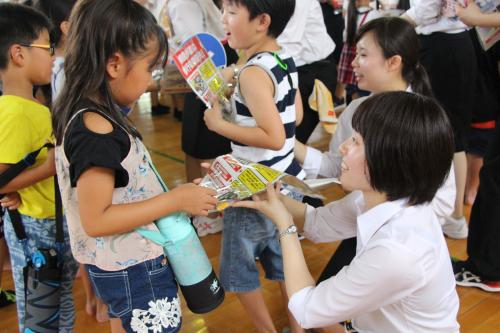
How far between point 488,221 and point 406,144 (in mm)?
1292

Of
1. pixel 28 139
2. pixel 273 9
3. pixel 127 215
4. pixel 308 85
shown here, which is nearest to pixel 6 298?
pixel 28 139

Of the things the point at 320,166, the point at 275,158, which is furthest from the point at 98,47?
the point at 320,166

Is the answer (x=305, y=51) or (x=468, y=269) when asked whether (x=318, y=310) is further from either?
(x=305, y=51)

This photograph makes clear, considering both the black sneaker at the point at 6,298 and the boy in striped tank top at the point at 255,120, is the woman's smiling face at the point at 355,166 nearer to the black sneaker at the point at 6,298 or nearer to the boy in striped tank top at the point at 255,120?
the boy in striped tank top at the point at 255,120

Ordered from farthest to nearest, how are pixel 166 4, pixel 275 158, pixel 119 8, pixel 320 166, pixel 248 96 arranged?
pixel 166 4 → pixel 320 166 → pixel 275 158 → pixel 248 96 → pixel 119 8

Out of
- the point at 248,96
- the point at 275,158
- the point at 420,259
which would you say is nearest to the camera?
the point at 420,259

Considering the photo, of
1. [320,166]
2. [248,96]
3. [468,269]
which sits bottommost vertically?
[468,269]

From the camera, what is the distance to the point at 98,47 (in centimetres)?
109

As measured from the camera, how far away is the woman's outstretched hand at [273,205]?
1206 millimetres

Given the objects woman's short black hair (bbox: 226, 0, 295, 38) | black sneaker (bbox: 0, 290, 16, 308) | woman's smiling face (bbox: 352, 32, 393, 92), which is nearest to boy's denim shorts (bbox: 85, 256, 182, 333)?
woman's short black hair (bbox: 226, 0, 295, 38)

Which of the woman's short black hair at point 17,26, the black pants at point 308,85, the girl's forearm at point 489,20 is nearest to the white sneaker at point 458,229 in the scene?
the black pants at point 308,85

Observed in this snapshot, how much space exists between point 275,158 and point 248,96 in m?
0.24

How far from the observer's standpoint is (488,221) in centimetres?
210

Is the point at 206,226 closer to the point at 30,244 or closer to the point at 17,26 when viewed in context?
the point at 30,244
